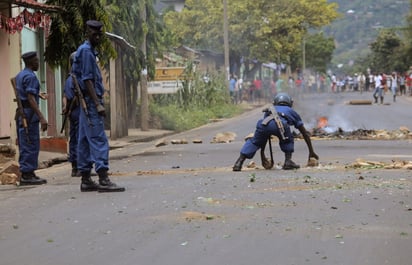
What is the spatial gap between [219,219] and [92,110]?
2.57 metres

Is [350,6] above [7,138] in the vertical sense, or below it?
above

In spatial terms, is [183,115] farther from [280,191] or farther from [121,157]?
[280,191]

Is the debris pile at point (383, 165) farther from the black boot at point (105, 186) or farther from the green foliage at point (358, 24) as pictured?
the green foliage at point (358, 24)

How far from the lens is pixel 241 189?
9328 millimetres

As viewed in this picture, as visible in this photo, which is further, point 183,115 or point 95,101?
point 183,115

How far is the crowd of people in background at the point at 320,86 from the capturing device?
153 feet

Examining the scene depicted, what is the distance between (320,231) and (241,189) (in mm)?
2630

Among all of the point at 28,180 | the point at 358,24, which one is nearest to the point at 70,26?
the point at 28,180

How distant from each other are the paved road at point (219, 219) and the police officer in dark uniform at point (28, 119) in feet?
1.19

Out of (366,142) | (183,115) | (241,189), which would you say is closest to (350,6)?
(183,115)

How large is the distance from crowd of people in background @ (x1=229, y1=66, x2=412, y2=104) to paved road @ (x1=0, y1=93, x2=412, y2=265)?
107ft

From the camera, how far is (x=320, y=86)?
84.7 metres

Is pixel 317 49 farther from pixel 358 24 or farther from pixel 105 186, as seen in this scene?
pixel 105 186

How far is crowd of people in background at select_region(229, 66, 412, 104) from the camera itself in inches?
1841
